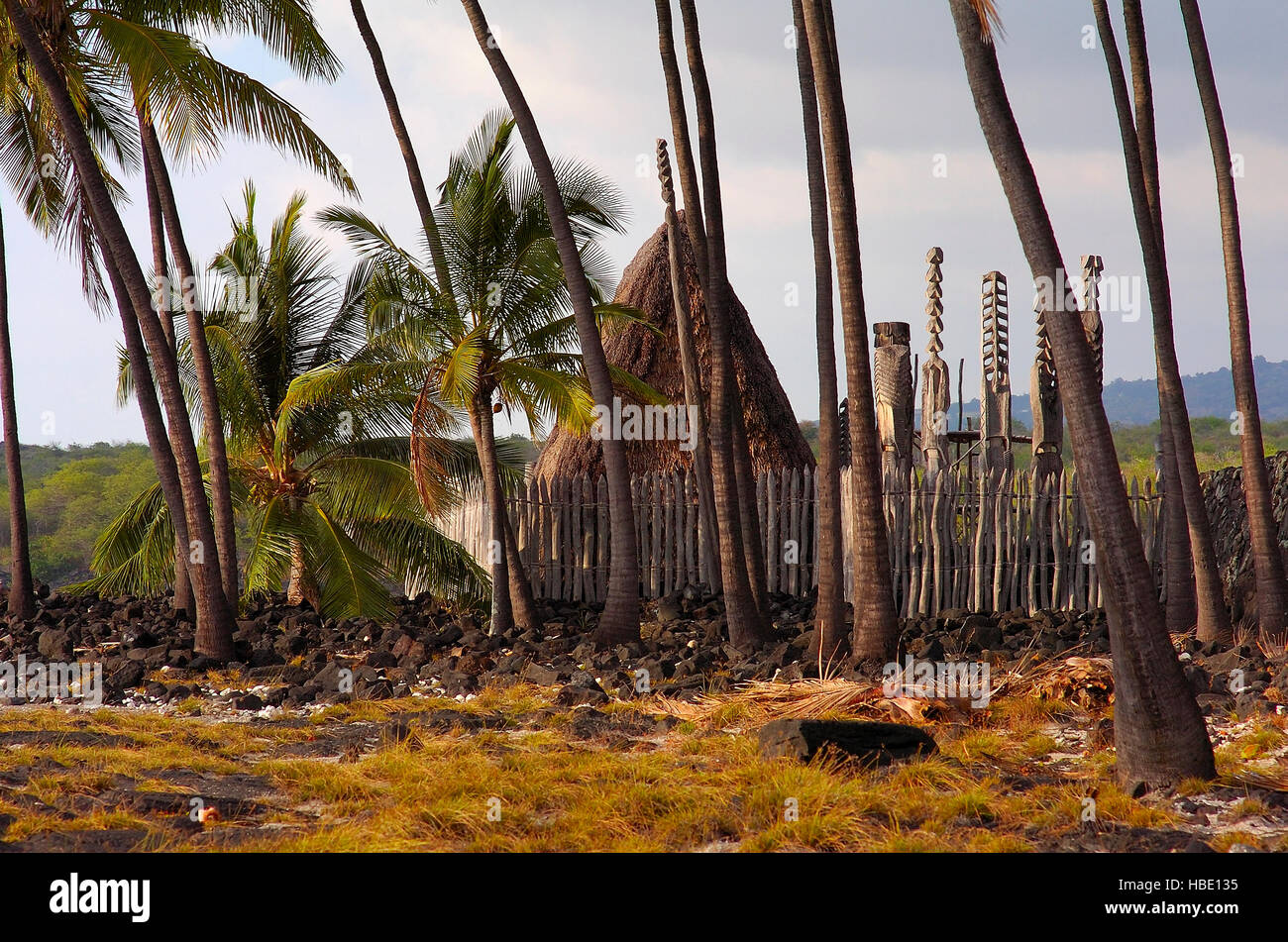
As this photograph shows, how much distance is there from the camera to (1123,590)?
564cm

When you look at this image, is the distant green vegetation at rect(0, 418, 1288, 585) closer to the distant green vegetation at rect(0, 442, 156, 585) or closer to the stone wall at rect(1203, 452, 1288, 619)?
the distant green vegetation at rect(0, 442, 156, 585)

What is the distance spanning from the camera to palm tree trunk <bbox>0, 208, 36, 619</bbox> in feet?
44.6

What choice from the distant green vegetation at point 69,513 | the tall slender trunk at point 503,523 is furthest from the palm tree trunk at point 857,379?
the distant green vegetation at point 69,513

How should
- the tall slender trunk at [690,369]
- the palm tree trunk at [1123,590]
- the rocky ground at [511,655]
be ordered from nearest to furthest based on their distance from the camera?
the palm tree trunk at [1123,590] < the rocky ground at [511,655] < the tall slender trunk at [690,369]

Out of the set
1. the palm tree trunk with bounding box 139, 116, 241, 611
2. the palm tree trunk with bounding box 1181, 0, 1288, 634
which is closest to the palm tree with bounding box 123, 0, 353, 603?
the palm tree trunk with bounding box 139, 116, 241, 611

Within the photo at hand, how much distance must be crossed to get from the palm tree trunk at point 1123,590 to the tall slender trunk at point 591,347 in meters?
5.00

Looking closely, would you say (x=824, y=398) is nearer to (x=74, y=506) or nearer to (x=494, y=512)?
(x=494, y=512)

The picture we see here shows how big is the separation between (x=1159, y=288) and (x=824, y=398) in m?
3.05

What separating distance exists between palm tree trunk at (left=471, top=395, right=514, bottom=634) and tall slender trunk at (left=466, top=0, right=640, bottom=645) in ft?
6.01

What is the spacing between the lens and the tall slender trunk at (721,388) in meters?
10.2

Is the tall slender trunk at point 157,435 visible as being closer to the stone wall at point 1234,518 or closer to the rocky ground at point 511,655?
the rocky ground at point 511,655

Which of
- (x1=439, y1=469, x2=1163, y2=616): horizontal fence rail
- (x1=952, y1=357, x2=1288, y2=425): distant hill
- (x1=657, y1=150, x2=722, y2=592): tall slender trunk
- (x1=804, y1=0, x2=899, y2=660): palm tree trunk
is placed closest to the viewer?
(x1=804, y1=0, x2=899, y2=660): palm tree trunk

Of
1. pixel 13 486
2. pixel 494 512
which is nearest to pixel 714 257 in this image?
pixel 494 512
